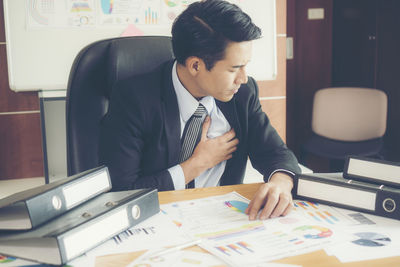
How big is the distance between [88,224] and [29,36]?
1.99m

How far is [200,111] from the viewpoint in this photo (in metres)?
1.35

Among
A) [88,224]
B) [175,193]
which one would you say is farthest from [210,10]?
[88,224]

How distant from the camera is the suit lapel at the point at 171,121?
1.27m

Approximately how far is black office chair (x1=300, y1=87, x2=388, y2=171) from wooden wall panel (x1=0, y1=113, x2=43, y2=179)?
178 centimetres

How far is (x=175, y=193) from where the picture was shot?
1.03 m

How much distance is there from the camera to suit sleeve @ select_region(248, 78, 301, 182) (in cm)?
131

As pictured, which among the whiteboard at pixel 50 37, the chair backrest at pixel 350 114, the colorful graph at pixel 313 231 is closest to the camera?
the colorful graph at pixel 313 231

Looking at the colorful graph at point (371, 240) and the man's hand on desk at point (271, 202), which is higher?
the man's hand on desk at point (271, 202)

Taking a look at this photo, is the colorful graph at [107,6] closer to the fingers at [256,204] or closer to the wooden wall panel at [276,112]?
the wooden wall panel at [276,112]

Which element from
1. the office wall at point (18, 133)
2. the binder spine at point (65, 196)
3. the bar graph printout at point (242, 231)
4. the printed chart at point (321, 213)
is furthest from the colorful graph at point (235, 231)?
the office wall at point (18, 133)

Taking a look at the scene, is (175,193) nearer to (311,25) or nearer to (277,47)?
(277,47)

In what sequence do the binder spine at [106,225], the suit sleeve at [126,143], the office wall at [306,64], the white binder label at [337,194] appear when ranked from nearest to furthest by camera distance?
1. the binder spine at [106,225]
2. the white binder label at [337,194]
3. the suit sleeve at [126,143]
4. the office wall at [306,64]

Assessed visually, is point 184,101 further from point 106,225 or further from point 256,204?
point 106,225

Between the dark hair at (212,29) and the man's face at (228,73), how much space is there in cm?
2
